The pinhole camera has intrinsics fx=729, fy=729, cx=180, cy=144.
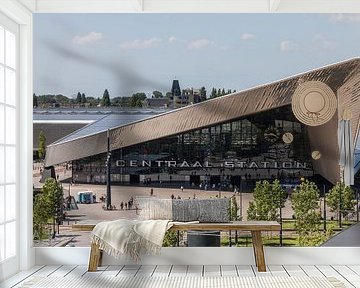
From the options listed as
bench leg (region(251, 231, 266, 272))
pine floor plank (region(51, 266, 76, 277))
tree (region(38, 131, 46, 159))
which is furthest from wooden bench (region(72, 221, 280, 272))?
tree (region(38, 131, 46, 159))

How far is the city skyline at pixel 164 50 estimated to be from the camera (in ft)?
24.4

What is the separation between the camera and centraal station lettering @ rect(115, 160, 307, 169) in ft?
24.3

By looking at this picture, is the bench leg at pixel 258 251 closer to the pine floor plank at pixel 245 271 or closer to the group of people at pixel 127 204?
the pine floor plank at pixel 245 271

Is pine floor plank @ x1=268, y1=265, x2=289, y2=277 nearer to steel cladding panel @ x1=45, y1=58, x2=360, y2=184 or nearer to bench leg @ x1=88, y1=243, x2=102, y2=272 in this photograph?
steel cladding panel @ x1=45, y1=58, x2=360, y2=184

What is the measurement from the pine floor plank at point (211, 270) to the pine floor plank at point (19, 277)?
5.14ft

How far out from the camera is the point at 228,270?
676cm

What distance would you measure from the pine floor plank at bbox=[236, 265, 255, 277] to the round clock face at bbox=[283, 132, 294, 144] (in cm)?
134

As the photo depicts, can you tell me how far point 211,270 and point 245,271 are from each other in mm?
321

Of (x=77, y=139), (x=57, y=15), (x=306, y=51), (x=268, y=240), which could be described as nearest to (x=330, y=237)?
(x=268, y=240)

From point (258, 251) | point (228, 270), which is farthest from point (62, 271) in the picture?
point (258, 251)

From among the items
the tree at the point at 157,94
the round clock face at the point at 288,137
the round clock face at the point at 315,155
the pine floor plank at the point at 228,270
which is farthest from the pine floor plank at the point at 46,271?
the round clock face at the point at 315,155

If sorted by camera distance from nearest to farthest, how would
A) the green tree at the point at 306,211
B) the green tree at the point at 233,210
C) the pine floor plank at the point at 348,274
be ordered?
1. the pine floor plank at the point at 348,274
2. the green tree at the point at 306,211
3. the green tree at the point at 233,210

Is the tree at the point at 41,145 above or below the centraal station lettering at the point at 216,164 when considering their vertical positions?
above
